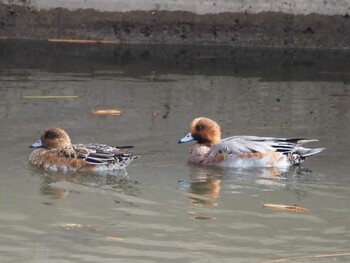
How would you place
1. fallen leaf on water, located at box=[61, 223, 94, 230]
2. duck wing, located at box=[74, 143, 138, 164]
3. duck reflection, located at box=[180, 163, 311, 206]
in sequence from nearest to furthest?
1. fallen leaf on water, located at box=[61, 223, 94, 230]
2. duck reflection, located at box=[180, 163, 311, 206]
3. duck wing, located at box=[74, 143, 138, 164]

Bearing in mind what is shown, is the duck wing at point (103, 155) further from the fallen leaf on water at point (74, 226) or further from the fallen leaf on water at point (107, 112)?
the fallen leaf on water at point (74, 226)

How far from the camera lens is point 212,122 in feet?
35.1

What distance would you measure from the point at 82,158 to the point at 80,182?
0.57 meters

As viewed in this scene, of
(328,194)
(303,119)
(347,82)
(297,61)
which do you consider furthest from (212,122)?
(297,61)

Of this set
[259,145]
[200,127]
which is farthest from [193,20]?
[259,145]

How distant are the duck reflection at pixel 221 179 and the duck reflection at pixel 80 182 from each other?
496 millimetres

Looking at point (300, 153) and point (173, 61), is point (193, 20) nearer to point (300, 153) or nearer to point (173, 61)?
point (173, 61)

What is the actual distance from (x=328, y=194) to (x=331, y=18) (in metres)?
7.88

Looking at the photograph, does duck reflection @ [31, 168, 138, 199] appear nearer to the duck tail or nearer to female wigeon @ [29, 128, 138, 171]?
female wigeon @ [29, 128, 138, 171]

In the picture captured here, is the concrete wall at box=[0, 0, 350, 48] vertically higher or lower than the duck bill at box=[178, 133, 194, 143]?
higher

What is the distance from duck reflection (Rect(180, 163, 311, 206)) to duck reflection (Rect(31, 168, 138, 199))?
1.63ft

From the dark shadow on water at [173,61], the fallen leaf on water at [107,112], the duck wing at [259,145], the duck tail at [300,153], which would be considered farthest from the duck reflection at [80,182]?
the dark shadow on water at [173,61]

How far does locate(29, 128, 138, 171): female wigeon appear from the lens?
9.71 m

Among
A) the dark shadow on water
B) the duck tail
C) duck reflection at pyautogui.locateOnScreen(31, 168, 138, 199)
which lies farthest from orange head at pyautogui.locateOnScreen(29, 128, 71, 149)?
the dark shadow on water
